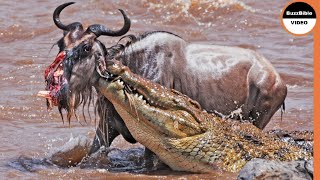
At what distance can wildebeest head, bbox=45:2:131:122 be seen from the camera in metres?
7.05

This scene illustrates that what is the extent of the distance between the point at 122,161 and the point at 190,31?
288 inches

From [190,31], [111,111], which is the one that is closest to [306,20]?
[111,111]

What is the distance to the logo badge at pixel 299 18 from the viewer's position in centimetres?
581

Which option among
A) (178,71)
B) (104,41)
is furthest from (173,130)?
(104,41)

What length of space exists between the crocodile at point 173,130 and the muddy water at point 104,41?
0.62 ft

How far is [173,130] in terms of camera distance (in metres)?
7.12

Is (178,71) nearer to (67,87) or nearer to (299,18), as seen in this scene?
(67,87)

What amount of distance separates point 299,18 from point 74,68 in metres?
2.04

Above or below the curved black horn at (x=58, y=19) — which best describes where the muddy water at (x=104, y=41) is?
below

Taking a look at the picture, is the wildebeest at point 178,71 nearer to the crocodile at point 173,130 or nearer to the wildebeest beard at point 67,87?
the wildebeest beard at point 67,87

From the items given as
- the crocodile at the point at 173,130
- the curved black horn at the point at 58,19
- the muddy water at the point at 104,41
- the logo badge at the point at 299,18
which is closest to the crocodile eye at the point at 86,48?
the crocodile at the point at 173,130

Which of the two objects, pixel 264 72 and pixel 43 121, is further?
pixel 43 121

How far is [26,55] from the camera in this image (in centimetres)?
1316

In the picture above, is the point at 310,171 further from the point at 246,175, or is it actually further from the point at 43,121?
the point at 43,121
